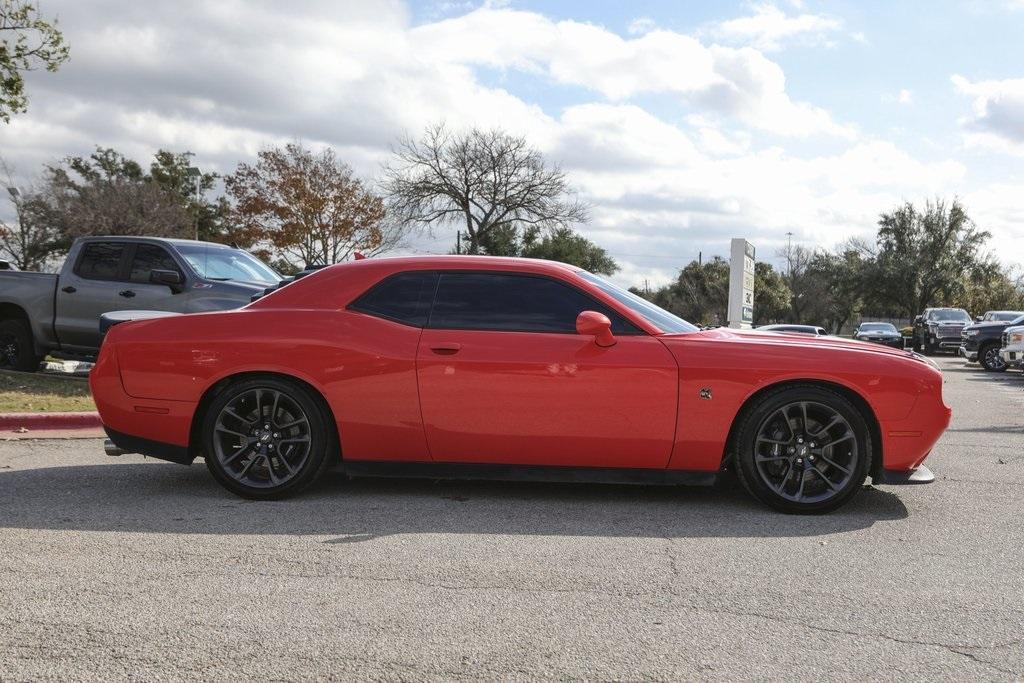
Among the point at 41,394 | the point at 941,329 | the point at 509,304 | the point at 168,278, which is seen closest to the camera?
the point at 509,304

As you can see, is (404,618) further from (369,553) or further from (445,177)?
(445,177)

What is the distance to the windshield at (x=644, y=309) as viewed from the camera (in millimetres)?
5609

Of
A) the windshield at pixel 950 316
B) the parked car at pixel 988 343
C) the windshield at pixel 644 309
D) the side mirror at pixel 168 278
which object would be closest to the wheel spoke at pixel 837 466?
the windshield at pixel 644 309

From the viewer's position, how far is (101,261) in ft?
38.1

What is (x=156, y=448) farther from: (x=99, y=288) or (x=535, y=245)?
(x=535, y=245)

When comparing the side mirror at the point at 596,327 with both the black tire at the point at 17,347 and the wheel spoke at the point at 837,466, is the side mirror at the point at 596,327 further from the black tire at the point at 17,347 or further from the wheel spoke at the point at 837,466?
the black tire at the point at 17,347

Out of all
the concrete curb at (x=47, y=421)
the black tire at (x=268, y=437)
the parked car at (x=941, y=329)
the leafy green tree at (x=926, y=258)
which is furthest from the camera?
the leafy green tree at (x=926, y=258)

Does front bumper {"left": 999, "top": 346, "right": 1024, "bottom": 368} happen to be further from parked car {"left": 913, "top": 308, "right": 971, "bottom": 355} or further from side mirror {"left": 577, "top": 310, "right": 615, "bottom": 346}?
side mirror {"left": 577, "top": 310, "right": 615, "bottom": 346}

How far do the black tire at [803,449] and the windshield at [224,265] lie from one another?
763 centimetres

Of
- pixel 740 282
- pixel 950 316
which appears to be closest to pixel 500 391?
pixel 740 282

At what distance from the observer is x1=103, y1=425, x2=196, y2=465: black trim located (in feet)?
18.6

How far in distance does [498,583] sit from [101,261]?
30.5 ft

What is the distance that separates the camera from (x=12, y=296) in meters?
11.7

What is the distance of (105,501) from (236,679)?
295 cm
